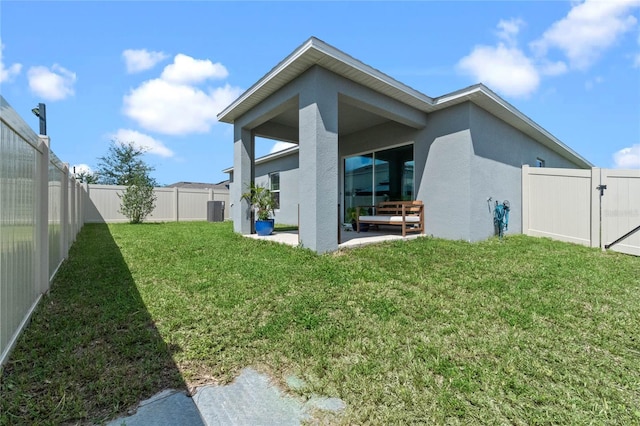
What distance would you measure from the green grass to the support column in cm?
84

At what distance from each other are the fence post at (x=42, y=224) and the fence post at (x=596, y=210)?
9.80 meters

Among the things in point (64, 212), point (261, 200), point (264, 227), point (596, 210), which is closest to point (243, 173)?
point (261, 200)

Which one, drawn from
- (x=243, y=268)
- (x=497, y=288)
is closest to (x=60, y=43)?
(x=243, y=268)

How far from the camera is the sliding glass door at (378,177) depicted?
8.42 metres

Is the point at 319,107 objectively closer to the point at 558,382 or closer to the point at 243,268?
the point at 243,268

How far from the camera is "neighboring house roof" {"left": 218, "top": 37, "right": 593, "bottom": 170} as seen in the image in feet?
16.9

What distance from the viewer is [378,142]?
880 cm

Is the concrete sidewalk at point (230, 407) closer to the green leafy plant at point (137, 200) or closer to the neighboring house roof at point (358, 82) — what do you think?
the neighboring house roof at point (358, 82)

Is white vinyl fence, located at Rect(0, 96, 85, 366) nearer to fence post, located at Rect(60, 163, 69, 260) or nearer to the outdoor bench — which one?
fence post, located at Rect(60, 163, 69, 260)

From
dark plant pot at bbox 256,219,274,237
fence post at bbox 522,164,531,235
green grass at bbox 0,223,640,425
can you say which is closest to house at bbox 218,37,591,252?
→ fence post at bbox 522,164,531,235

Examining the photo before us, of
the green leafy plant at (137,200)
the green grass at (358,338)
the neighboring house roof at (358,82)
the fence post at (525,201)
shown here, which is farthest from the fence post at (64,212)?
the fence post at (525,201)

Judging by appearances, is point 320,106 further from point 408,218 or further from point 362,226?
point 362,226

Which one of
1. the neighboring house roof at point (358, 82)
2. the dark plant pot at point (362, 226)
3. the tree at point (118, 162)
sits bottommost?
the dark plant pot at point (362, 226)

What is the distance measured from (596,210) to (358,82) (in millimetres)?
5995
